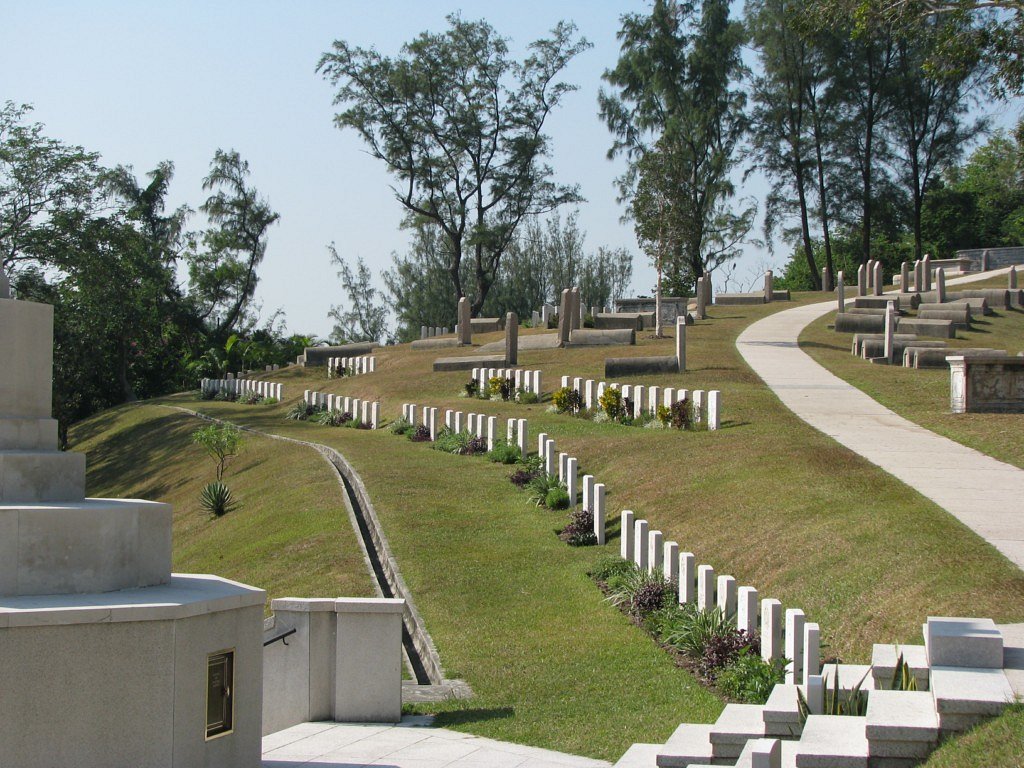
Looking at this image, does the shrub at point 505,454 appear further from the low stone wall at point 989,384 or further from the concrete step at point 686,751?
the concrete step at point 686,751

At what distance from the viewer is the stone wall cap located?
684 cm

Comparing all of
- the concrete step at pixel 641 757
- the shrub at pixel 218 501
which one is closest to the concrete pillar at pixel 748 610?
the concrete step at pixel 641 757

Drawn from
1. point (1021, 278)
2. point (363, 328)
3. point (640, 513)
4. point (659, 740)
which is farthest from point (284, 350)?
point (659, 740)

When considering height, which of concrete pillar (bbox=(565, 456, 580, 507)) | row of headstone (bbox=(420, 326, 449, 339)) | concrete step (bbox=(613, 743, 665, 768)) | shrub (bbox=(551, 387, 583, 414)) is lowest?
concrete step (bbox=(613, 743, 665, 768))

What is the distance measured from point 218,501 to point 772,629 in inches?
571

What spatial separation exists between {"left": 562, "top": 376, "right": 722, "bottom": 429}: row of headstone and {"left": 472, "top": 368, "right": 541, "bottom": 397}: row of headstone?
96 cm

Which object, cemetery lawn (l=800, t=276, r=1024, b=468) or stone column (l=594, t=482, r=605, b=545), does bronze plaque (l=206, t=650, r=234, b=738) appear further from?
cemetery lawn (l=800, t=276, r=1024, b=468)

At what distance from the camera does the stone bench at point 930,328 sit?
31875 mm

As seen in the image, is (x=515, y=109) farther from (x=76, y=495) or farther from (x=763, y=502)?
(x=76, y=495)

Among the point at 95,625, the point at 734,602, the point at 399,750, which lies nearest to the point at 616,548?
the point at 734,602

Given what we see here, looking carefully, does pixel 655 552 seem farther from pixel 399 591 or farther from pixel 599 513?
pixel 399 591

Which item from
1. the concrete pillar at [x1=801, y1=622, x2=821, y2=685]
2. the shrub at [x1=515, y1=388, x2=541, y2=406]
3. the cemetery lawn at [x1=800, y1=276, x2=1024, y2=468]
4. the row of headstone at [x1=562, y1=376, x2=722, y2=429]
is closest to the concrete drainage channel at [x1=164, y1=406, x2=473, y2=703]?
the concrete pillar at [x1=801, y1=622, x2=821, y2=685]

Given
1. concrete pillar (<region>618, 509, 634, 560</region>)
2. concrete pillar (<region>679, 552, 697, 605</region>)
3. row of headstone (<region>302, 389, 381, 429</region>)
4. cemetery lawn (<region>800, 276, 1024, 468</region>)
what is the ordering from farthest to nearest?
row of headstone (<region>302, 389, 381, 429</region>) < cemetery lawn (<region>800, 276, 1024, 468</region>) < concrete pillar (<region>618, 509, 634, 560</region>) < concrete pillar (<region>679, 552, 697, 605</region>)

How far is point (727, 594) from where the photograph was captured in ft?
33.9
